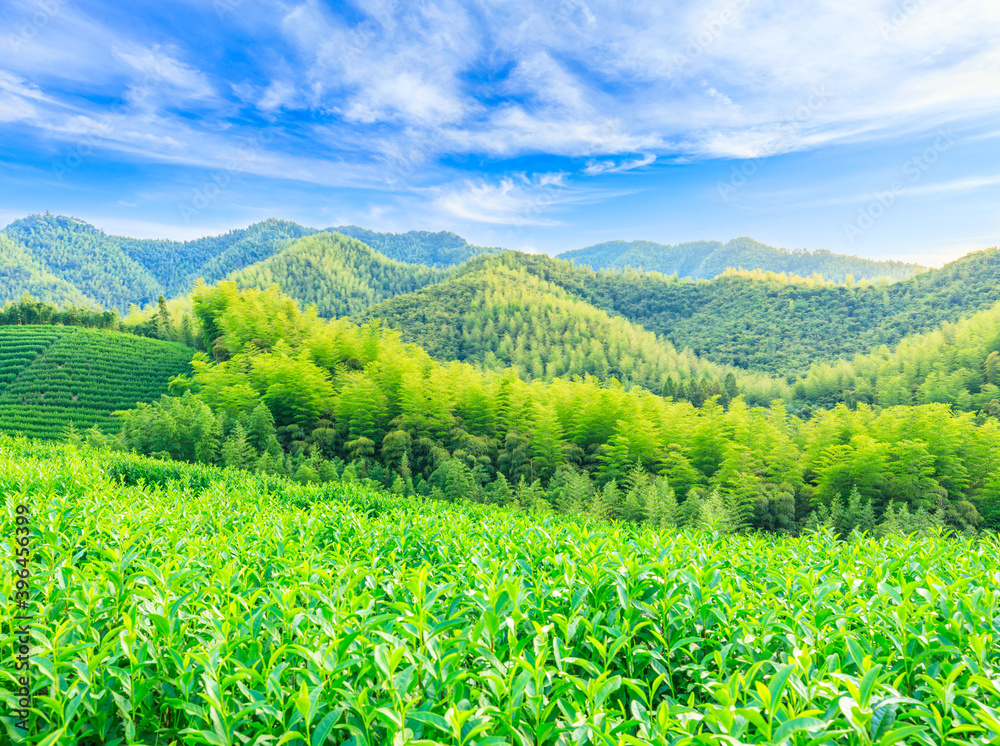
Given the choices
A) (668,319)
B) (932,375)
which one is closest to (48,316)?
(932,375)

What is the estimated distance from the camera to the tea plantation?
921 inches

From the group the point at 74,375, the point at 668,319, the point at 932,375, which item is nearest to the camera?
the point at 74,375

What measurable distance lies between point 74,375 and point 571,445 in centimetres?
2846

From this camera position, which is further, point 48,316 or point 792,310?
point 792,310

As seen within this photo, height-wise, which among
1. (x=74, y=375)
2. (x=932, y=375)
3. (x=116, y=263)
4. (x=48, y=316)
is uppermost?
(x=116, y=263)

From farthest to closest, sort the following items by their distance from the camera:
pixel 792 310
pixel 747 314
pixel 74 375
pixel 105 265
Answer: pixel 105 265 < pixel 747 314 < pixel 792 310 < pixel 74 375

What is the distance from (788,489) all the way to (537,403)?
8831 mm

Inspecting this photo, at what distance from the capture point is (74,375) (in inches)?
1063

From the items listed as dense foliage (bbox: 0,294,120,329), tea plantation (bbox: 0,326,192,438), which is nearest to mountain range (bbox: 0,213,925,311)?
dense foliage (bbox: 0,294,120,329)

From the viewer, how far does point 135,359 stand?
3038cm

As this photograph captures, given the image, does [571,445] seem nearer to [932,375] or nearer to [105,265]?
[932,375]

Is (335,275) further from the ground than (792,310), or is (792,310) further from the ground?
(335,275)

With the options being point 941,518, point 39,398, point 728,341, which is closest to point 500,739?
point 941,518

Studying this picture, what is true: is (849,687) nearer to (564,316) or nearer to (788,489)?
(788,489)
